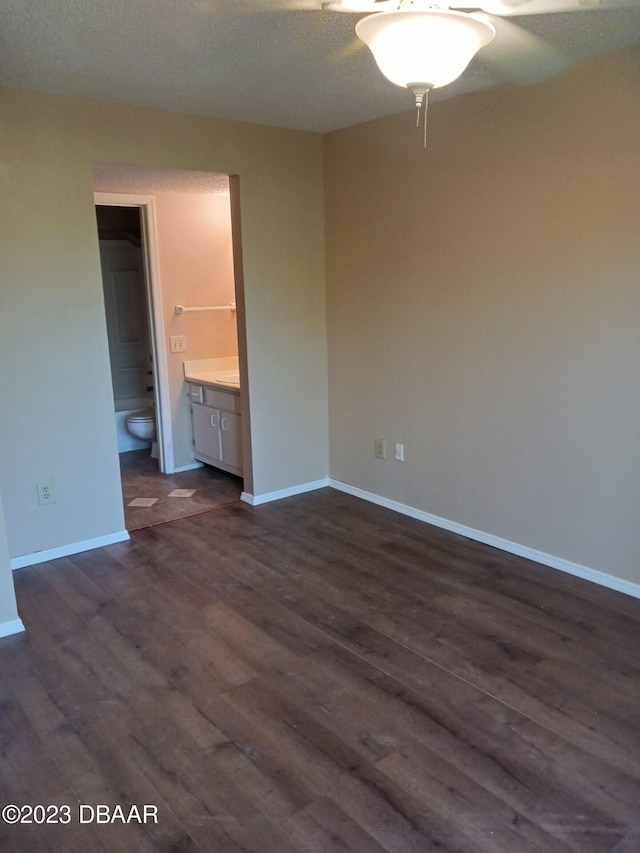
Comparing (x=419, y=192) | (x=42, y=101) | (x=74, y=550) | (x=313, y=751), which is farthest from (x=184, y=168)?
(x=313, y=751)

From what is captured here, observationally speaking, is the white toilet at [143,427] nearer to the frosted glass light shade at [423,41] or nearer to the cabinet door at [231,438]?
the cabinet door at [231,438]

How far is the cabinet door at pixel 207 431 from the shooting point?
195 inches

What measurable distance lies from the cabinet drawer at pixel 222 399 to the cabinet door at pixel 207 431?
0.19ft

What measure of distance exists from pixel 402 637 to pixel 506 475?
1.17 meters

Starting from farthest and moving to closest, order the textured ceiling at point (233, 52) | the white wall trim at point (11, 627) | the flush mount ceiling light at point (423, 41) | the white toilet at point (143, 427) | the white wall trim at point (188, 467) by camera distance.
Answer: the white toilet at point (143, 427) → the white wall trim at point (188, 467) → the white wall trim at point (11, 627) → the textured ceiling at point (233, 52) → the flush mount ceiling light at point (423, 41)

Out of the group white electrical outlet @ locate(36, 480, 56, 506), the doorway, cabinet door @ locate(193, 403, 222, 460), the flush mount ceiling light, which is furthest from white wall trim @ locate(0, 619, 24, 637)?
the flush mount ceiling light

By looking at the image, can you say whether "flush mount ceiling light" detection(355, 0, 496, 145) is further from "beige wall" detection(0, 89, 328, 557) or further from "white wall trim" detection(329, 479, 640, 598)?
"white wall trim" detection(329, 479, 640, 598)

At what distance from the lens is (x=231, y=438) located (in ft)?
15.8

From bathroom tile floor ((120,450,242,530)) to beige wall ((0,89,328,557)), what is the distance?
480 mm

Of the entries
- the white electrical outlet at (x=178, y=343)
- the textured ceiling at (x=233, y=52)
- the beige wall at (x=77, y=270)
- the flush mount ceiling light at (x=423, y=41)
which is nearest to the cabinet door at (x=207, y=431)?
the white electrical outlet at (x=178, y=343)

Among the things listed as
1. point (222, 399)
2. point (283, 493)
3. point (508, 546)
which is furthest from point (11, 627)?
point (508, 546)

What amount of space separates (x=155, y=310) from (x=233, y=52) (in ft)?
8.11

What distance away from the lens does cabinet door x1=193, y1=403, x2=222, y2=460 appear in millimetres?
4961

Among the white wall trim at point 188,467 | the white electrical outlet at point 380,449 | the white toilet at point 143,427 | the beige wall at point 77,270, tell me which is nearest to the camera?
the beige wall at point 77,270
